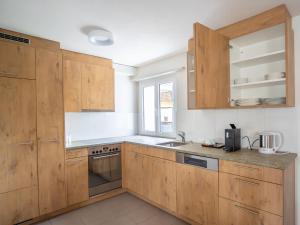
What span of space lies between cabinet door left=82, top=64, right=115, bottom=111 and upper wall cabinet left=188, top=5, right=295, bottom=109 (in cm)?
155

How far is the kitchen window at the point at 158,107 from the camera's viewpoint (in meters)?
3.39

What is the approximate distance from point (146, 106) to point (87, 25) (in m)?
2.17

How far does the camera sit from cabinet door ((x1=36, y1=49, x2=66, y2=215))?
237cm

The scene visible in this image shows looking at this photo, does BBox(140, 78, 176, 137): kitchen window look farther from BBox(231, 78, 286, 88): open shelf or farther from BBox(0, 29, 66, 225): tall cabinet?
BBox(0, 29, 66, 225): tall cabinet

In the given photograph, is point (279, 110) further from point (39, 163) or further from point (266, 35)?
point (39, 163)

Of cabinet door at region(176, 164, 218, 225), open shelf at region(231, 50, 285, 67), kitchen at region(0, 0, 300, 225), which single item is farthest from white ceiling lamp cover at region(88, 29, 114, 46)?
cabinet door at region(176, 164, 218, 225)

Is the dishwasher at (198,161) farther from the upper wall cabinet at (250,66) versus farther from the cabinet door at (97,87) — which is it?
the cabinet door at (97,87)

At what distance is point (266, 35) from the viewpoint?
2.01 m

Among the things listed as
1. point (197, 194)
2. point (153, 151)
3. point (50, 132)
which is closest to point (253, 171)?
point (197, 194)

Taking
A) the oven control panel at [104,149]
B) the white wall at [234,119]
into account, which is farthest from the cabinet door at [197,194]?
the oven control panel at [104,149]

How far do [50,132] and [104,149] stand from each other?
85cm

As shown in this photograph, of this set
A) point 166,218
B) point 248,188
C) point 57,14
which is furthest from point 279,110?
point 57,14

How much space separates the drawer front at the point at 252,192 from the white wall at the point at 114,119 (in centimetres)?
241

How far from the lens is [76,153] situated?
8.80ft
